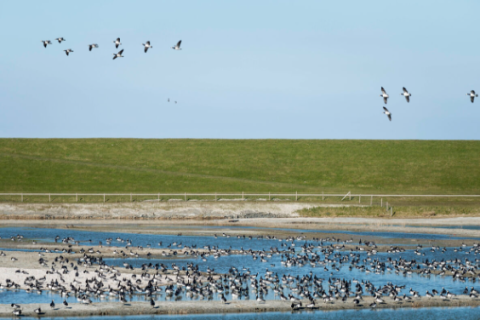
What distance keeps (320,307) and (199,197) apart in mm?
48767

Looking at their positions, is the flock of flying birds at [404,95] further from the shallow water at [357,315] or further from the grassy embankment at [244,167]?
the grassy embankment at [244,167]

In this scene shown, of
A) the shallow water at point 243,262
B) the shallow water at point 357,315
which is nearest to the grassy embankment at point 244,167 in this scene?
the shallow water at point 243,262

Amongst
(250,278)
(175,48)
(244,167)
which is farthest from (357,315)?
(244,167)

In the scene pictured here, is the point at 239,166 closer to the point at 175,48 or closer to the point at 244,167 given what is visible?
the point at 244,167

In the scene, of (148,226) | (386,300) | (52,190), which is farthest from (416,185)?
(386,300)

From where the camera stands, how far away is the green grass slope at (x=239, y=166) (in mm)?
90188

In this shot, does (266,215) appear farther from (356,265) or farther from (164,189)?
→ (356,265)

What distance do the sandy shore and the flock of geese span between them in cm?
32

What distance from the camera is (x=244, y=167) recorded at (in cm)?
10081

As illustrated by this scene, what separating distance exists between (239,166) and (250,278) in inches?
2449

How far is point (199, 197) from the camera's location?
8150 cm

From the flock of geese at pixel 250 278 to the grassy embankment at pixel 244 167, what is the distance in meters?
30.6

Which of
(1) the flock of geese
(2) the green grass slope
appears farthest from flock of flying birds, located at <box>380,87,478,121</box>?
(2) the green grass slope

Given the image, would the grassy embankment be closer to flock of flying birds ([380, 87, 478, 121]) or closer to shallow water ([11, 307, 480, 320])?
flock of flying birds ([380, 87, 478, 121])
